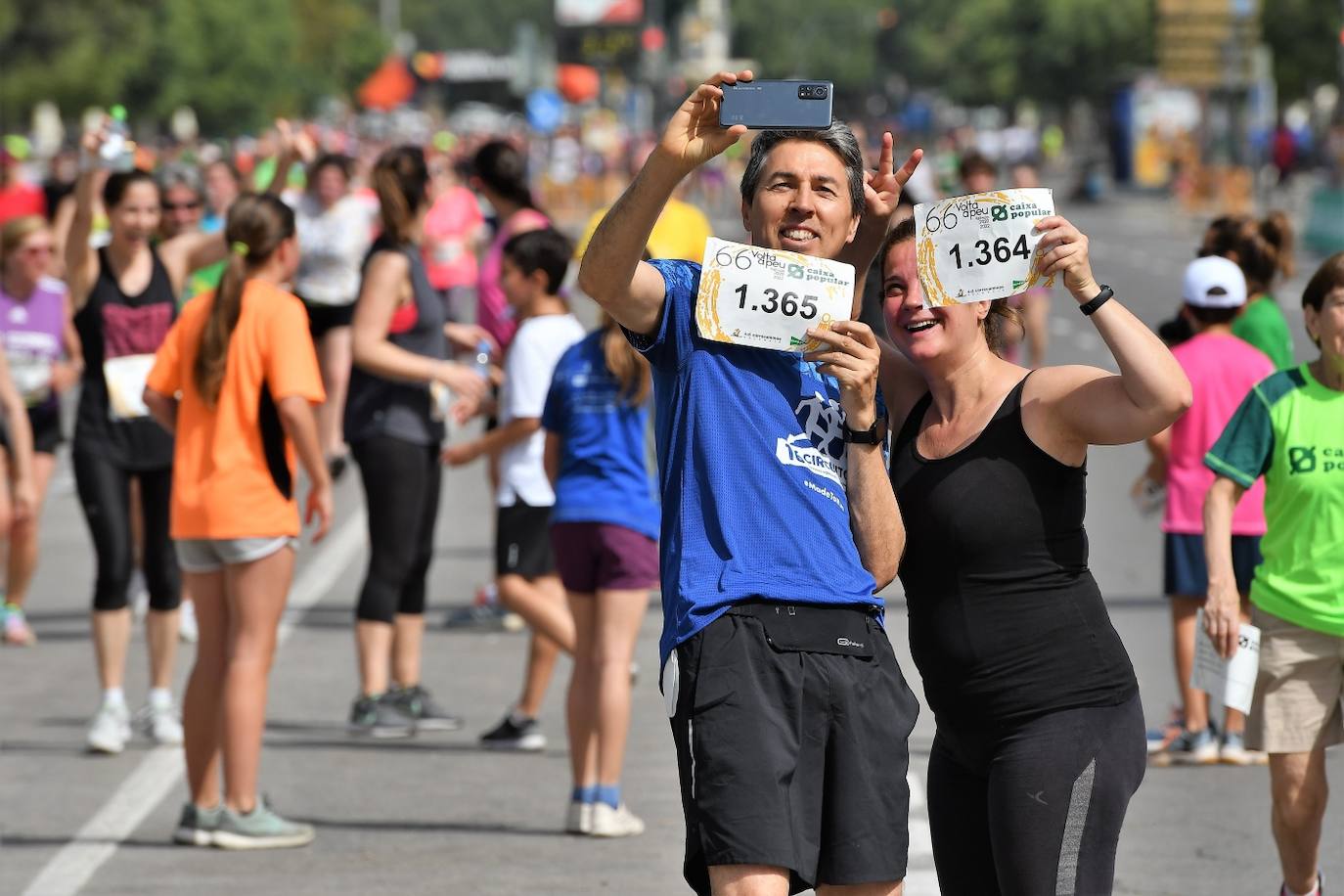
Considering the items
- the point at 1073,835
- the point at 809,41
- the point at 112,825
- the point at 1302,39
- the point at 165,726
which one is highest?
the point at 809,41

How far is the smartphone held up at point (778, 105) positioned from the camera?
165 inches

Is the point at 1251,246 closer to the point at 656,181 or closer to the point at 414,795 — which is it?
the point at 414,795

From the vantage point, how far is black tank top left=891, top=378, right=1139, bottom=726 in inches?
175

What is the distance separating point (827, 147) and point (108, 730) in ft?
16.9

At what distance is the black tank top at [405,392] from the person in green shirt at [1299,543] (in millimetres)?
3762

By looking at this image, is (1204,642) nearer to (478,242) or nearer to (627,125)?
(478,242)

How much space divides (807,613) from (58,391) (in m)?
7.38

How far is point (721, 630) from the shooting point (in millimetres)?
4309

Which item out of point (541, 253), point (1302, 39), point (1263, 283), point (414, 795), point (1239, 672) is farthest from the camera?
point (1302, 39)

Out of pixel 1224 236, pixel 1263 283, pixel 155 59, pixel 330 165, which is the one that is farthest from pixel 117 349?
pixel 155 59

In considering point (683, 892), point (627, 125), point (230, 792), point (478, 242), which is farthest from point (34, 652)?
point (627, 125)

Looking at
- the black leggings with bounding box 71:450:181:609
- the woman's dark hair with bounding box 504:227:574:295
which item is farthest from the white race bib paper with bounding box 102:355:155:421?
the woman's dark hair with bounding box 504:227:574:295

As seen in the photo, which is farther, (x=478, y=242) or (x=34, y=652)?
(x=478, y=242)

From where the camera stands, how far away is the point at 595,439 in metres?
7.65
